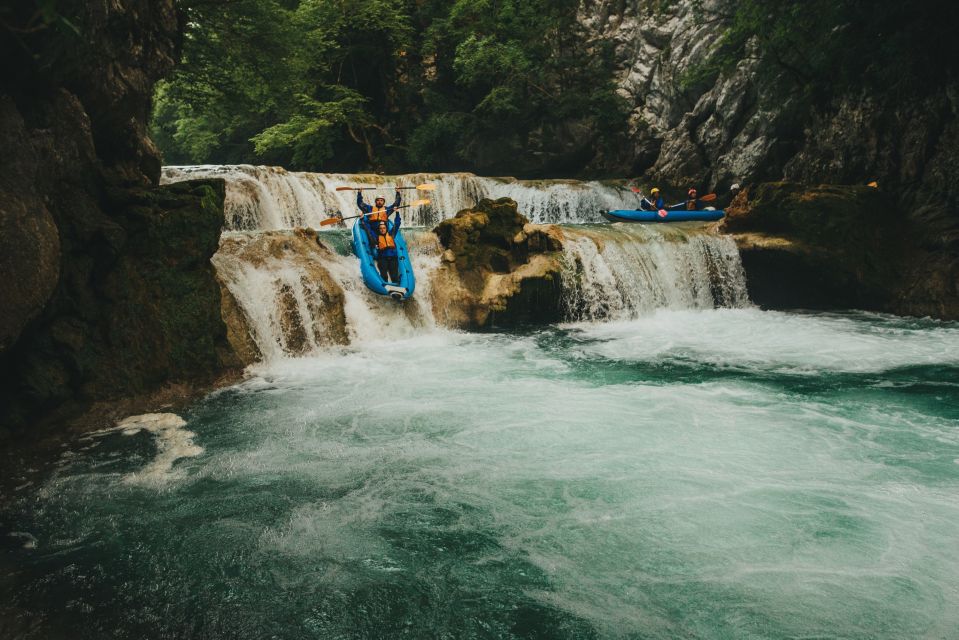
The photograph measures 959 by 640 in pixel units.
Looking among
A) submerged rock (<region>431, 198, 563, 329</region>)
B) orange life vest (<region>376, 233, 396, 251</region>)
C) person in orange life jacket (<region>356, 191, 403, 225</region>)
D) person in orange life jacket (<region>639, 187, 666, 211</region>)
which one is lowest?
submerged rock (<region>431, 198, 563, 329</region>)

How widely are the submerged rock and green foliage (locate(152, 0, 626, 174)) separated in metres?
10.0

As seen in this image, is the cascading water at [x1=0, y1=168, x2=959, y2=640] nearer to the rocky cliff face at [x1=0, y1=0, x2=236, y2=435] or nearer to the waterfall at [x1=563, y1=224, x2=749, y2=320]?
the rocky cliff face at [x1=0, y1=0, x2=236, y2=435]

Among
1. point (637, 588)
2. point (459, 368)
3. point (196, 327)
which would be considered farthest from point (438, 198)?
point (637, 588)

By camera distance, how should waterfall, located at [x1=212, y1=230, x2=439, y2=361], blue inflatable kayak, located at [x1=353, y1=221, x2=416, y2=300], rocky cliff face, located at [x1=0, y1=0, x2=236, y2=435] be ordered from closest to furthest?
1. rocky cliff face, located at [x1=0, y1=0, x2=236, y2=435]
2. waterfall, located at [x1=212, y1=230, x2=439, y2=361]
3. blue inflatable kayak, located at [x1=353, y1=221, x2=416, y2=300]

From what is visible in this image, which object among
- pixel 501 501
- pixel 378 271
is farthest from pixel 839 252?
pixel 501 501

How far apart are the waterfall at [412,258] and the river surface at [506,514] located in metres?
1.34

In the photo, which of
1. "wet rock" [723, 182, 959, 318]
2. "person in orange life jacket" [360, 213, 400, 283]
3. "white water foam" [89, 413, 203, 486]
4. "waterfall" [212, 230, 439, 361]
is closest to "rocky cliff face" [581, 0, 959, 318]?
"wet rock" [723, 182, 959, 318]

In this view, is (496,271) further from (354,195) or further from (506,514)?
(506,514)

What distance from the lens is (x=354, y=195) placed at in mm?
13539

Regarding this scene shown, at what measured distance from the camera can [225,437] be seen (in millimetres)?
4902

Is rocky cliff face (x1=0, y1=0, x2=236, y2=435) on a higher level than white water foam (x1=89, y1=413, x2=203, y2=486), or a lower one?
higher

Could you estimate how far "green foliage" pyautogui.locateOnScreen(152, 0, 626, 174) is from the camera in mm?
18750

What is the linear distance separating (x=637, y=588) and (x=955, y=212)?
1034 cm

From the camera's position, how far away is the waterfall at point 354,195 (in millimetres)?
11742
